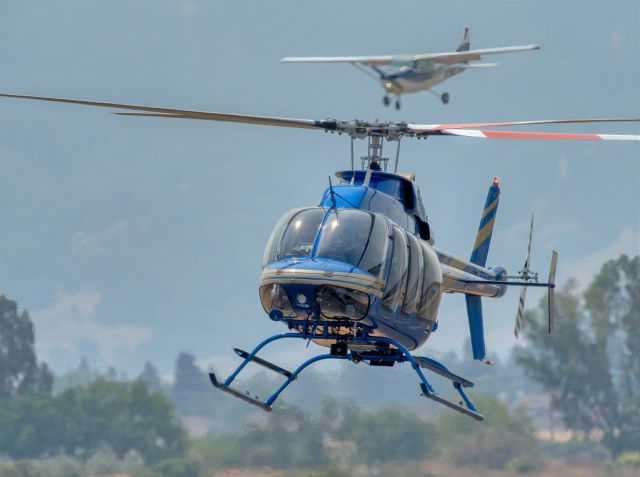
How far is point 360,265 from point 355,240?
1.17ft

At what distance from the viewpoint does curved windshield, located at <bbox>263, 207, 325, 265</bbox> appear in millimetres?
19484

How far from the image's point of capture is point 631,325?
43.6 m

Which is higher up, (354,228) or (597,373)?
Result: (354,228)

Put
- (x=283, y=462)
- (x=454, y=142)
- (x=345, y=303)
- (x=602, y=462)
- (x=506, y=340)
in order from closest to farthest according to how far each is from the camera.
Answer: (x=345, y=303) → (x=283, y=462) → (x=602, y=462) → (x=506, y=340) → (x=454, y=142)

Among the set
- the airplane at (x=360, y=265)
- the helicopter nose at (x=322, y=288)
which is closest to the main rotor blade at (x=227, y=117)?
the airplane at (x=360, y=265)

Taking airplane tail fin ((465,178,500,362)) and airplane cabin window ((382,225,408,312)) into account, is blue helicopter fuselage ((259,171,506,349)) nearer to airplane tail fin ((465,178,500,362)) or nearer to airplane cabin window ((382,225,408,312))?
airplane cabin window ((382,225,408,312))

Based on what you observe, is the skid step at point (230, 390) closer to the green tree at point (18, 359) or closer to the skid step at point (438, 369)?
the skid step at point (438, 369)

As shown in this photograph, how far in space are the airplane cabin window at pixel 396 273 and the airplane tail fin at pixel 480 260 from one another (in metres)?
5.07

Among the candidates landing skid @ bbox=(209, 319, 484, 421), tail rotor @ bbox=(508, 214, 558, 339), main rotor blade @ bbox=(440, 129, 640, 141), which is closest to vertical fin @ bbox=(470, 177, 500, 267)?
tail rotor @ bbox=(508, 214, 558, 339)

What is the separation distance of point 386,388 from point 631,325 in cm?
1055

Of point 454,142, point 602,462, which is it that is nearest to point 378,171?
point 602,462

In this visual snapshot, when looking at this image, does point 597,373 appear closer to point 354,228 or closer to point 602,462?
point 602,462

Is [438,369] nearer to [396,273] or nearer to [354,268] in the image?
[396,273]

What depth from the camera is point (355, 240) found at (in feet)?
63.7
